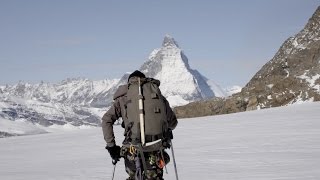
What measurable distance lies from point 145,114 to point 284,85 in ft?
241

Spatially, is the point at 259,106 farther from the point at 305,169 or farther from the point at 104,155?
the point at 305,169

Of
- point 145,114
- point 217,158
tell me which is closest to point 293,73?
point 217,158

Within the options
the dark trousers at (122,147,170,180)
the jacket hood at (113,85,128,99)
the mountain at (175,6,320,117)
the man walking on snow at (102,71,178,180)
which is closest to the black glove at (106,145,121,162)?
the man walking on snow at (102,71,178,180)

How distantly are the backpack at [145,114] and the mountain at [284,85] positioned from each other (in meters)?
64.5

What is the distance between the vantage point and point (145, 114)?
22.5 ft

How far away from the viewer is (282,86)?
253 ft

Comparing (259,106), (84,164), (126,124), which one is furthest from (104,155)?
(259,106)

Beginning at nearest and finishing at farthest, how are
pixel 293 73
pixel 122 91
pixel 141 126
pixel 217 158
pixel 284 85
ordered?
pixel 141 126 → pixel 122 91 → pixel 217 158 → pixel 284 85 → pixel 293 73

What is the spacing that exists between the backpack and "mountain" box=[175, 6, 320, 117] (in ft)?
212

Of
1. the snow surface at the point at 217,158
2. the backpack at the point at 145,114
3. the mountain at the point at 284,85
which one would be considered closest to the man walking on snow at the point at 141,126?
the backpack at the point at 145,114

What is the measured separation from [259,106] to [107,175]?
6381cm

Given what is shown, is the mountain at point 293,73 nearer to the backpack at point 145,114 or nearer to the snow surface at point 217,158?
the snow surface at point 217,158

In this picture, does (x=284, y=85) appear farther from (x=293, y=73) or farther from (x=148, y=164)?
(x=148, y=164)

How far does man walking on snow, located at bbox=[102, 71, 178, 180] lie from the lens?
6.84 m
